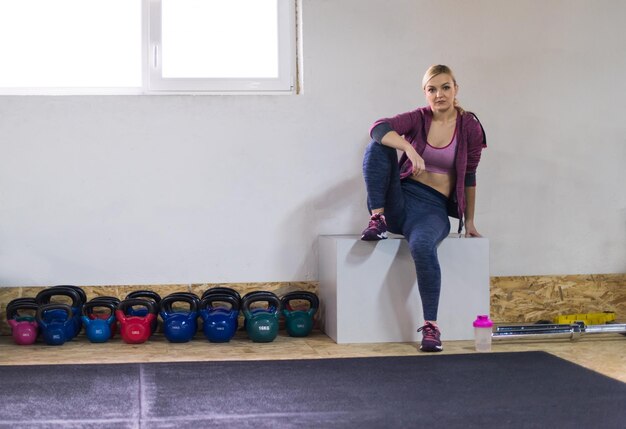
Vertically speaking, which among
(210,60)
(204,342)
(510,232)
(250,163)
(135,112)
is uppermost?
(210,60)

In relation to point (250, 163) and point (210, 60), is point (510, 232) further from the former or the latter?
point (210, 60)

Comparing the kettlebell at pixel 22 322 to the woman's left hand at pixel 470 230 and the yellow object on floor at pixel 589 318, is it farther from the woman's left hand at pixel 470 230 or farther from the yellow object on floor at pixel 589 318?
the yellow object on floor at pixel 589 318

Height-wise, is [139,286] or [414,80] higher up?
[414,80]

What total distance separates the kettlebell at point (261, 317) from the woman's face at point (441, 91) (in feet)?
3.92

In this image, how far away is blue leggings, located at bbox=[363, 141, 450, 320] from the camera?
138 inches

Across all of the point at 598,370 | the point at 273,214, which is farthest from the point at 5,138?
the point at 598,370

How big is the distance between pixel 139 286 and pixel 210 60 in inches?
48.8

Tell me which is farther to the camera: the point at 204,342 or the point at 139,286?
the point at 139,286

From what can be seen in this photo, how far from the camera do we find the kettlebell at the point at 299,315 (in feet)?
12.9

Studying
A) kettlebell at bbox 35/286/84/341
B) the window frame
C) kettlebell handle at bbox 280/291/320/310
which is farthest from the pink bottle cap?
kettlebell at bbox 35/286/84/341

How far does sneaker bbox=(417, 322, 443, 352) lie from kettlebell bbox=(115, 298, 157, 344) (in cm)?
127

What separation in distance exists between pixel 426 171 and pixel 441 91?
39 centimetres

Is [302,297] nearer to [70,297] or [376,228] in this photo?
[376,228]

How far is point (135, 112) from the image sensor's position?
4.13m
